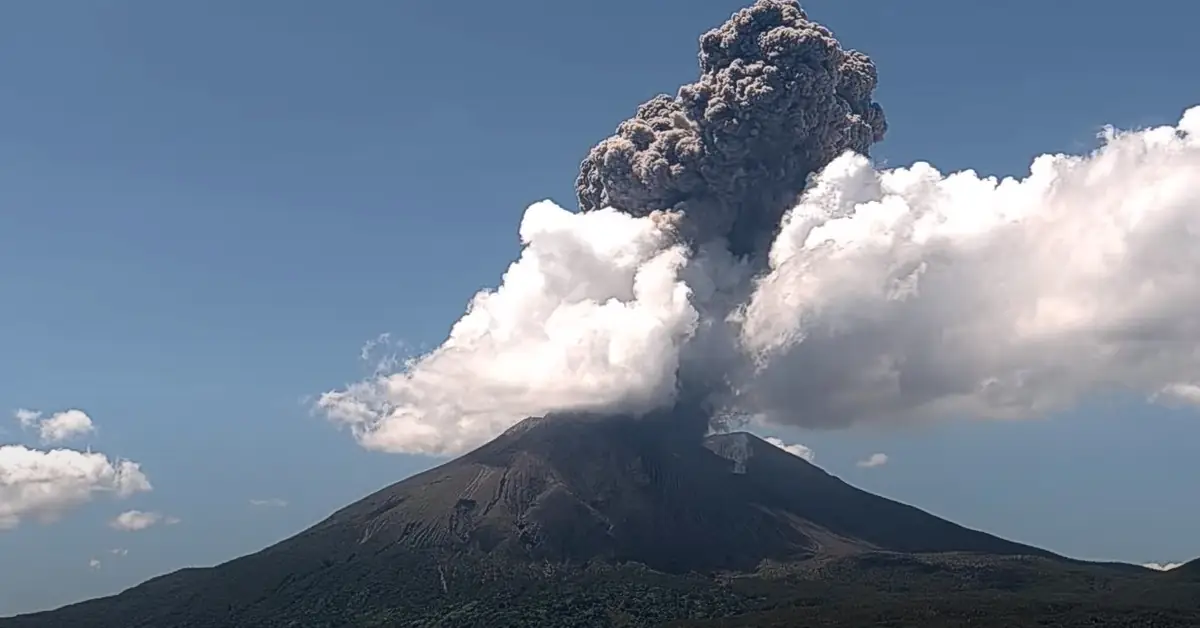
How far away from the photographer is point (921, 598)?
17900 cm

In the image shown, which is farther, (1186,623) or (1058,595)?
(1058,595)

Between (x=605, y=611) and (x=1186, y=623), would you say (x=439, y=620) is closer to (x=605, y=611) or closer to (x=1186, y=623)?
(x=605, y=611)

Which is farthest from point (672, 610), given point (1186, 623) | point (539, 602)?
point (1186, 623)

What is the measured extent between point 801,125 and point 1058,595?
75.9 m

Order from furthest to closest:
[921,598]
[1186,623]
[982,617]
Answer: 1. [921,598]
2. [982,617]
3. [1186,623]

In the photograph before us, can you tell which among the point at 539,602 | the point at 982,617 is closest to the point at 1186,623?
the point at 982,617

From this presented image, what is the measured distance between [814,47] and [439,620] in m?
100

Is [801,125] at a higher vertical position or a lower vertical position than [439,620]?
higher

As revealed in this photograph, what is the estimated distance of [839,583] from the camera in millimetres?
199125

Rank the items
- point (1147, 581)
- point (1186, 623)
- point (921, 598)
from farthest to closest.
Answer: point (1147, 581) → point (921, 598) → point (1186, 623)

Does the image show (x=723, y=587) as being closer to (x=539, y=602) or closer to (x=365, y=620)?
(x=539, y=602)

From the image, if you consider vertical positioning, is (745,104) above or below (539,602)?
above

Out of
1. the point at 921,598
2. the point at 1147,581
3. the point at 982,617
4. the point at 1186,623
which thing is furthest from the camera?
the point at 1147,581

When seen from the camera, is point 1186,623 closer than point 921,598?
Yes
